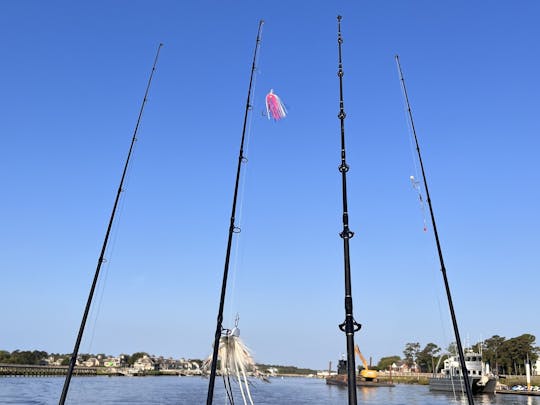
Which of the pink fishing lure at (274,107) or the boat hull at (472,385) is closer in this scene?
the pink fishing lure at (274,107)

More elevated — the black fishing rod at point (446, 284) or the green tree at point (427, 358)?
the green tree at point (427, 358)

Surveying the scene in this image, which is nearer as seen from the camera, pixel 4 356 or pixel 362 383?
pixel 362 383

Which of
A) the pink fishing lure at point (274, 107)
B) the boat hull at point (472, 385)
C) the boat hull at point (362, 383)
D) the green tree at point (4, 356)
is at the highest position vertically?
the green tree at point (4, 356)

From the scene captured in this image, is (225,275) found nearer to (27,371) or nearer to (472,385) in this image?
(472,385)

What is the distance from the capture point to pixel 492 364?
454ft

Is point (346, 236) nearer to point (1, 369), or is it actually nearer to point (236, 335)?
point (236, 335)

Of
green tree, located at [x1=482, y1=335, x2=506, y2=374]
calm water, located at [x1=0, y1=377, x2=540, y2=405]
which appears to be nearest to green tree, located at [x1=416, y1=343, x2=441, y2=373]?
green tree, located at [x1=482, y1=335, x2=506, y2=374]

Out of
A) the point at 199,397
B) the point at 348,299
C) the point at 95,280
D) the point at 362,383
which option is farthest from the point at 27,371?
the point at 348,299

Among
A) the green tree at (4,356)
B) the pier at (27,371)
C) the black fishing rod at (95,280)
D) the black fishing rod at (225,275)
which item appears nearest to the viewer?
the black fishing rod at (225,275)

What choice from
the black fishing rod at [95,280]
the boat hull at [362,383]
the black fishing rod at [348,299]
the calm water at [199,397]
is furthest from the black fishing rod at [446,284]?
the boat hull at [362,383]

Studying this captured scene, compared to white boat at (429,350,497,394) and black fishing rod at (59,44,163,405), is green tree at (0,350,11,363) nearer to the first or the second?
white boat at (429,350,497,394)

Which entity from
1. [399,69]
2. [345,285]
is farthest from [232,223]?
[399,69]

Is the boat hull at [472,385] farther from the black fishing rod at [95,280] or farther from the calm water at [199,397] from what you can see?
the black fishing rod at [95,280]

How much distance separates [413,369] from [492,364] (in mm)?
51042
